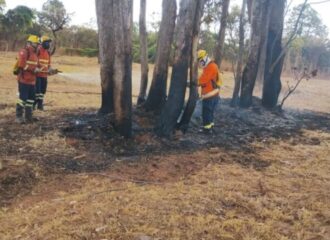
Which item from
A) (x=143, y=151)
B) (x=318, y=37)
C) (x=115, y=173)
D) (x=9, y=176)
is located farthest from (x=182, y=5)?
(x=318, y=37)

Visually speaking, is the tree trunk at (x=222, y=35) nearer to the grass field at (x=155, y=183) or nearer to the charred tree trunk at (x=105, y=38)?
the grass field at (x=155, y=183)

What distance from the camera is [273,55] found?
1456 centimetres

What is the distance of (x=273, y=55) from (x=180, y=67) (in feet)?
22.0

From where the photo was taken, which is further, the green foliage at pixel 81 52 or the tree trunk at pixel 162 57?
the green foliage at pixel 81 52

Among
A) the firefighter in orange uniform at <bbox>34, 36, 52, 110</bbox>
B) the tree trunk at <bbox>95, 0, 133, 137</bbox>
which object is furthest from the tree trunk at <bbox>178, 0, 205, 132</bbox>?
the firefighter in orange uniform at <bbox>34, 36, 52, 110</bbox>

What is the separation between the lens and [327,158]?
27.9 feet

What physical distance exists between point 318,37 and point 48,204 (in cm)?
5666

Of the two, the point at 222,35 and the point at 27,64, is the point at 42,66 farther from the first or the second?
the point at 222,35

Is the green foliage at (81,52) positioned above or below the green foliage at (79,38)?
below

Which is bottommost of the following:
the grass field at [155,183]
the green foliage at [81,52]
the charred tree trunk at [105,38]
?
the grass field at [155,183]

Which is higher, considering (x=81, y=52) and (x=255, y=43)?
(x=255, y=43)

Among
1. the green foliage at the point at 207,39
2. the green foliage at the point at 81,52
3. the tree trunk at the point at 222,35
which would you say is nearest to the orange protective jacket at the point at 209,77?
the tree trunk at the point at 222,35

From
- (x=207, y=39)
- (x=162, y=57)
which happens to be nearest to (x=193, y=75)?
(x=162, y=57)

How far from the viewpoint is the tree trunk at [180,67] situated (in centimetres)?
862
